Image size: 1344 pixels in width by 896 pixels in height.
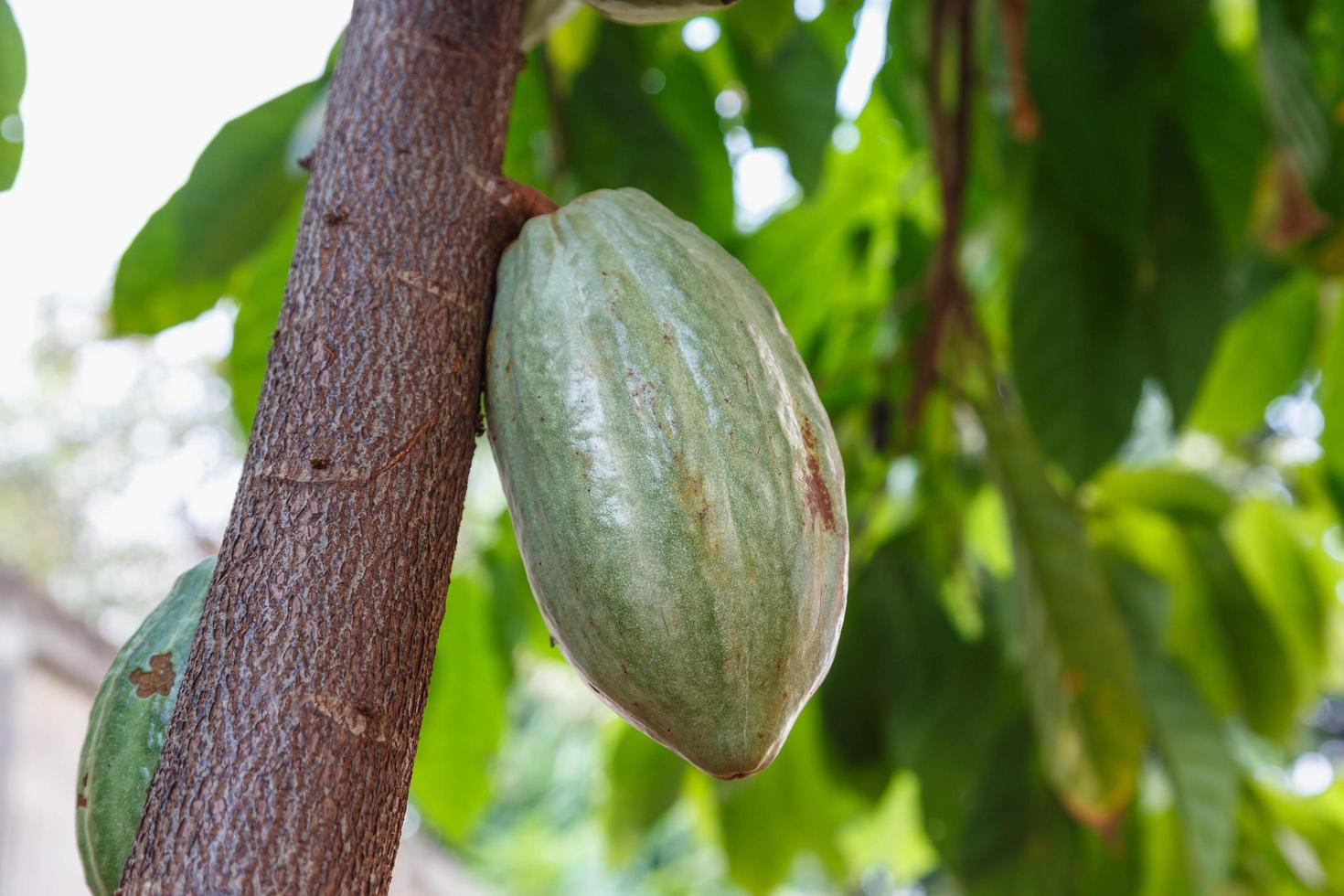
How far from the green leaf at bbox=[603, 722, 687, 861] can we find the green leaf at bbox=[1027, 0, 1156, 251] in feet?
3.61

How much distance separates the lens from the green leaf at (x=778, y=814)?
6.68 feet

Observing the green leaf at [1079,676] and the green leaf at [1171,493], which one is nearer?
the green leaf at [1079,676]

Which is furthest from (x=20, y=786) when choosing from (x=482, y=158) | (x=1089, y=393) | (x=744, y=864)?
(x=482, y=158)

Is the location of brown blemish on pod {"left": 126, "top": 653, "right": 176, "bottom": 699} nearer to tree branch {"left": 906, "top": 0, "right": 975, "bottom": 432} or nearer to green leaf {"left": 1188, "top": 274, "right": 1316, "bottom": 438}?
tree branch {"left": 906, "top": 0, "right": 975, "bottom": 432}

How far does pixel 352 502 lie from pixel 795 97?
133 centimetres

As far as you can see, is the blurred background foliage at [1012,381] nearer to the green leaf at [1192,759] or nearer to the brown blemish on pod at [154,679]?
the green leaf at [1192,759]

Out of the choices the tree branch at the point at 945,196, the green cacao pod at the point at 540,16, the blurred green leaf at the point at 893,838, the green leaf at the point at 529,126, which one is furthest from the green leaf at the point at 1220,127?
the blurred green leaf at the point at 893,838

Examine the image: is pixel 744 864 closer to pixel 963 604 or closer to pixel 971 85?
pixel 963 604

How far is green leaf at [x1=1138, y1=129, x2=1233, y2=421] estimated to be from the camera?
1.61 meters

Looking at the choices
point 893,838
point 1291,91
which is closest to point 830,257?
point 1291,91

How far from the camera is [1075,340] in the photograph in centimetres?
166

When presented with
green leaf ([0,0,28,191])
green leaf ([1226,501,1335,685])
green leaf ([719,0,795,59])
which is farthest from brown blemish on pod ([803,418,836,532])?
green leaf ([1226,501,1335,685])

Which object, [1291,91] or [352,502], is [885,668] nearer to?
[1291,91]

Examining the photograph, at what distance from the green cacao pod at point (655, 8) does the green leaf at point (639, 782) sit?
151 cm
